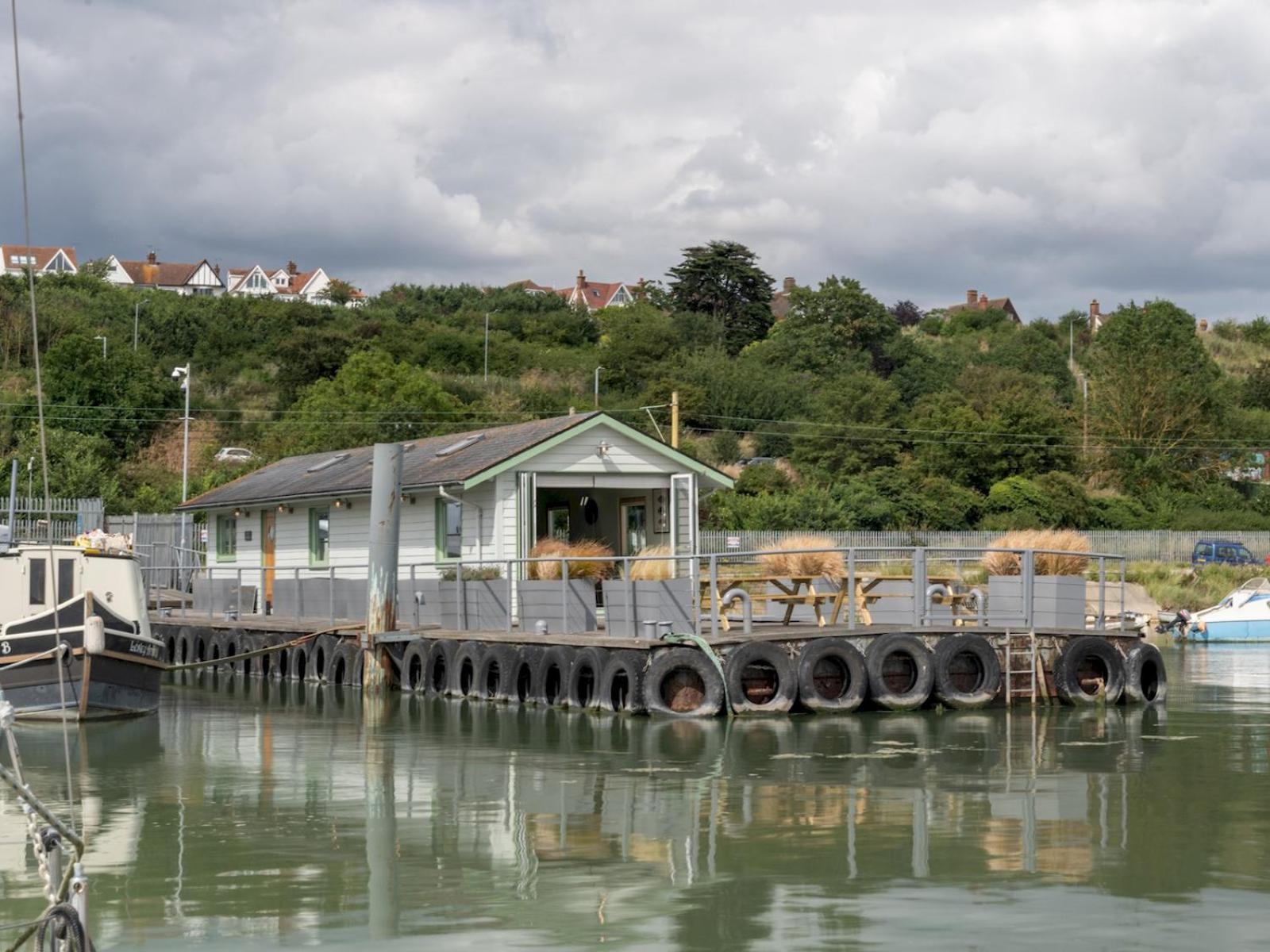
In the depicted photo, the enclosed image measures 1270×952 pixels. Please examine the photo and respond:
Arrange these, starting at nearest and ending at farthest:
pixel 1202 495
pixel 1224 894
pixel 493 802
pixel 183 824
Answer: pixel 1224 894 → pixel 183 824 → pixel 493 802 → pixel 1202 495

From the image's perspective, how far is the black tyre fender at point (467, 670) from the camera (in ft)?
83.1

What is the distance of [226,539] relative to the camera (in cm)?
3991

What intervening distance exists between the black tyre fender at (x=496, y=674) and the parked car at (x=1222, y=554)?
3705 centimetres

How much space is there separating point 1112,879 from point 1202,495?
63.4 m

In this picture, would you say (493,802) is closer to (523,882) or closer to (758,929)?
(523,882)

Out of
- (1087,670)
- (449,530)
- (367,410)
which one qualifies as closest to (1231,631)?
(1087,670)

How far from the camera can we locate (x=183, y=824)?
46.2ft

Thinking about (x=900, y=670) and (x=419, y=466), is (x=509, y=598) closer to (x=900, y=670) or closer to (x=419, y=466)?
(x=900, y=670)

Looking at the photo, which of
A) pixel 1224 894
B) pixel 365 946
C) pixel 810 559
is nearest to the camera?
pixel 365 946

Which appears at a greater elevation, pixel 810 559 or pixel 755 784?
pixel 810 559

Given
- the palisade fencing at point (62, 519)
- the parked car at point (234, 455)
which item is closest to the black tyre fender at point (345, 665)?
the palisade fencing at point (62, 519)

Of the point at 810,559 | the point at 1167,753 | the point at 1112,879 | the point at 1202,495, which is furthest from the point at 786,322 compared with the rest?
the point at 1112,879

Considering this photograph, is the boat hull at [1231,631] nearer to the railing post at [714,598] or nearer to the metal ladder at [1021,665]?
the metal ladder at [1021,665]

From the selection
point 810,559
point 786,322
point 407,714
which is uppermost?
point 786,322
